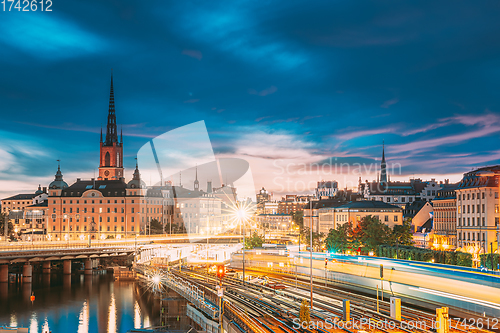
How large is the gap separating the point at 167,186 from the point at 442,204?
93.7m

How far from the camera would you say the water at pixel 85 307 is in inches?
2092

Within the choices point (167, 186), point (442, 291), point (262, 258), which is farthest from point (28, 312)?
point (167, 186)

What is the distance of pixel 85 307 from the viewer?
62.6 meters

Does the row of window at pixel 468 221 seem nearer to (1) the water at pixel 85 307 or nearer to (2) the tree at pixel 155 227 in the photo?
(1) the water at pixel 85 307

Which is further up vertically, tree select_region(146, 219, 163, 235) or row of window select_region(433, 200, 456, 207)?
row of window select_region(433, 200, 456, 207)

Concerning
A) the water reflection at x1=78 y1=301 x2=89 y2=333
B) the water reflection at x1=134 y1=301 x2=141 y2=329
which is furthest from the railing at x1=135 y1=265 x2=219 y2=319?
the water reflection at x1=78 y1=301 x2=89 y2=333

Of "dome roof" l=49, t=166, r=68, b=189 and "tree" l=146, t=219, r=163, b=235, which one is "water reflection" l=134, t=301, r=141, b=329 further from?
"dome roof" l=49, t=166, r=68, b=189

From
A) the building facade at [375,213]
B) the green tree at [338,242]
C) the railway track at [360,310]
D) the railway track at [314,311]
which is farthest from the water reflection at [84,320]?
the building facade at [375,213]

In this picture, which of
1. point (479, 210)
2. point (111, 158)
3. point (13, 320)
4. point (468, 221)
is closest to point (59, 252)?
point (13, 320)

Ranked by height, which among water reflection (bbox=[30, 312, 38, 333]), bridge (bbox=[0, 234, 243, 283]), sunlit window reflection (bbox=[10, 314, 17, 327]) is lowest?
water reflection (bbox=[30, 312, 38, 333])

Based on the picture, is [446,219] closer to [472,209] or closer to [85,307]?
[472,209]

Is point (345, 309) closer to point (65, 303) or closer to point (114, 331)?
point (114, 331)

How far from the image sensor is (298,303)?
39.6 m

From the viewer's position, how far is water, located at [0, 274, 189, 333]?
174ft
